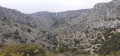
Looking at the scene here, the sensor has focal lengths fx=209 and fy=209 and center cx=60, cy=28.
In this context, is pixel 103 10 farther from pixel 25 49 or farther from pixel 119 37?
pixel 25 49

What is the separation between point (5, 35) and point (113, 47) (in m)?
29.2

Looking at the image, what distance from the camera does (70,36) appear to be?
101125 millimetres

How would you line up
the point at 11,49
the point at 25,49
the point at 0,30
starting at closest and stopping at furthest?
the point at 11,49 < the point at 25,49 < the point at 0,30

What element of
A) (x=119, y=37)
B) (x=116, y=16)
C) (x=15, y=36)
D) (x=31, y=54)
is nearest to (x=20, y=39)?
(x=15, y=36)

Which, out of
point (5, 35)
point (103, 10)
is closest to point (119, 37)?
point (5, 35)

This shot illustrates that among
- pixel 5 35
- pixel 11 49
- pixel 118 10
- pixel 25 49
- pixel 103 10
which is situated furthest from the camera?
pixel 103 10

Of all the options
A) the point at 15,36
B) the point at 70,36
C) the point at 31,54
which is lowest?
the point at 70,36

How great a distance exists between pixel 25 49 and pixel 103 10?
119788 millimetres

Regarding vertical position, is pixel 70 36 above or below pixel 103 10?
below

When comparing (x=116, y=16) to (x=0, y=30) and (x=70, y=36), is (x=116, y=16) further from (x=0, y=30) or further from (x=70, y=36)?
(x=0, y=30)

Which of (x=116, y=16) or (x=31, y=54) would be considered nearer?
(x=31, y=54)

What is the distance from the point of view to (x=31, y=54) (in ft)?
67.1

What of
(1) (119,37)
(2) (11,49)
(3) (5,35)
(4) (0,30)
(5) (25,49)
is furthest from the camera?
(1) (119,37)

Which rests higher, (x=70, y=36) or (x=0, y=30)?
(x=0, y=30)
